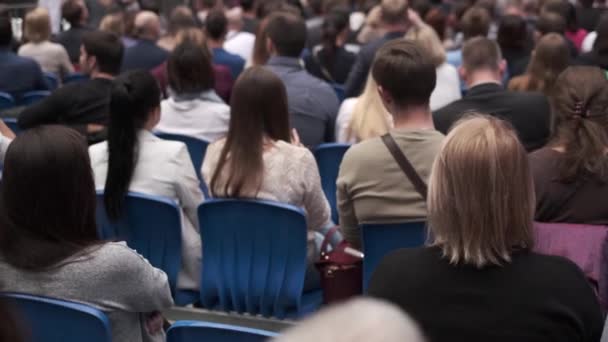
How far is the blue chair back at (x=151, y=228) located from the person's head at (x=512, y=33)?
4201 mm

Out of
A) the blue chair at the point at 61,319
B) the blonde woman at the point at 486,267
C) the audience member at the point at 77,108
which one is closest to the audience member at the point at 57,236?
the blue chair at the point at 61,319

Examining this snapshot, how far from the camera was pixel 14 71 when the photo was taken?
279 inches

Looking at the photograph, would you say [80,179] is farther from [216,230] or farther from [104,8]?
[104,8]

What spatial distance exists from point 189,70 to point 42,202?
2.66 m

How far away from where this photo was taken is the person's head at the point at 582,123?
10.8 ft

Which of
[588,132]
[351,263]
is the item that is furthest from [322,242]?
[588,132]

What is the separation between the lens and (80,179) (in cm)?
262

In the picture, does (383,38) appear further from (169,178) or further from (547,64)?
(169,178)

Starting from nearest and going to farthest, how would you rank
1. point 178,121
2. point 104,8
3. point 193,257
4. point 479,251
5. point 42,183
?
point 479,251 < point 42,183 < point 193,257 < point 178,121 < point 104,8

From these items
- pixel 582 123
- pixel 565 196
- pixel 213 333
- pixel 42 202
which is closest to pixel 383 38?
pixel 582 123

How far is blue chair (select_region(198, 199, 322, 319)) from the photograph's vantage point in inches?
138

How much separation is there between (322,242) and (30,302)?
1.67 m

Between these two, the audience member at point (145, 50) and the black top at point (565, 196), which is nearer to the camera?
the black top at point (565, 196)

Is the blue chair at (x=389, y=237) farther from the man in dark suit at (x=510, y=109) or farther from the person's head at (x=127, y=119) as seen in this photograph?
the man in dark suit at (x=510, y=109)
